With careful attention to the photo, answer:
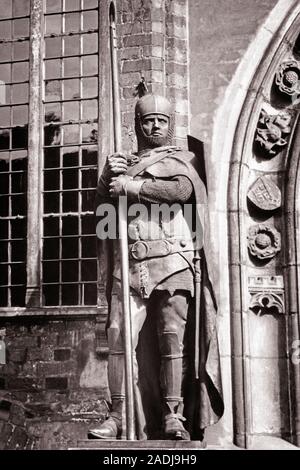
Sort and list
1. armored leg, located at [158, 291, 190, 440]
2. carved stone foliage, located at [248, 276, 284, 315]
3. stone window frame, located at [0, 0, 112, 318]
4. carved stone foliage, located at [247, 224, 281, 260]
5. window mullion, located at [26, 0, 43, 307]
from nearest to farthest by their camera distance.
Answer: armored leg, located at [158, 291, 190, 440]
carved stone foliage, located at [248, 276, 284, 315]
carved stone foliage, located at [247, 224, 281, 260]
stone window frame, located at [0, 0, 112, 318]
window mullion, located at [26, 0, 43, 307]

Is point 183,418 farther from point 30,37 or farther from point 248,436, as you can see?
point 30,37

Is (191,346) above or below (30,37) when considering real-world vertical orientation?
below

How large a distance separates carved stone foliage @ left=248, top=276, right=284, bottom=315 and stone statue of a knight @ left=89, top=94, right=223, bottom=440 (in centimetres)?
120

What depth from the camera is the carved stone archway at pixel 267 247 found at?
27.6 feet

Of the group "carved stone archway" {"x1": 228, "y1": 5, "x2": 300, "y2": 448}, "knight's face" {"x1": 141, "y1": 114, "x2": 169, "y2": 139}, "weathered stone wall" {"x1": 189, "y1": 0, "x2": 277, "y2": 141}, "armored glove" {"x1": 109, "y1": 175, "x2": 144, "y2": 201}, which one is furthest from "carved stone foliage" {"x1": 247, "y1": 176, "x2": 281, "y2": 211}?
"armored glove" {"x1": 109, "y1": 175, "x2": 144, "y2": 201}

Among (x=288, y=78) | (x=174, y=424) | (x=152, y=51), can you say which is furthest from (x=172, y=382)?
(x=152, y=51)

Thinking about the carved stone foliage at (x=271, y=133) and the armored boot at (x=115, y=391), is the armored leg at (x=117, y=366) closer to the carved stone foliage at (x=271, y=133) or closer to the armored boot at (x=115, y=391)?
the armored boot at (x=115, y=391)

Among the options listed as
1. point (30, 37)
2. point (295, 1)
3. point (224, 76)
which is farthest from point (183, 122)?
point (30, 37)

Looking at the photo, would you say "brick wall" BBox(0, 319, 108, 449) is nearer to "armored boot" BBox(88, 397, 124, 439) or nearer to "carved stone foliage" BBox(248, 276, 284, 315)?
"carved stone foliage" BBox(248, 276, 284, 315)

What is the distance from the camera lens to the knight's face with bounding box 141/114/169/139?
7.68 m

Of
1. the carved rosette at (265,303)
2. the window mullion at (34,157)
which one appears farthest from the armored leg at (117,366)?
the window mullion at (34,157)

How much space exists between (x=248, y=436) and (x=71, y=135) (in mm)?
3565

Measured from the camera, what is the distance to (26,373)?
31.3ft
